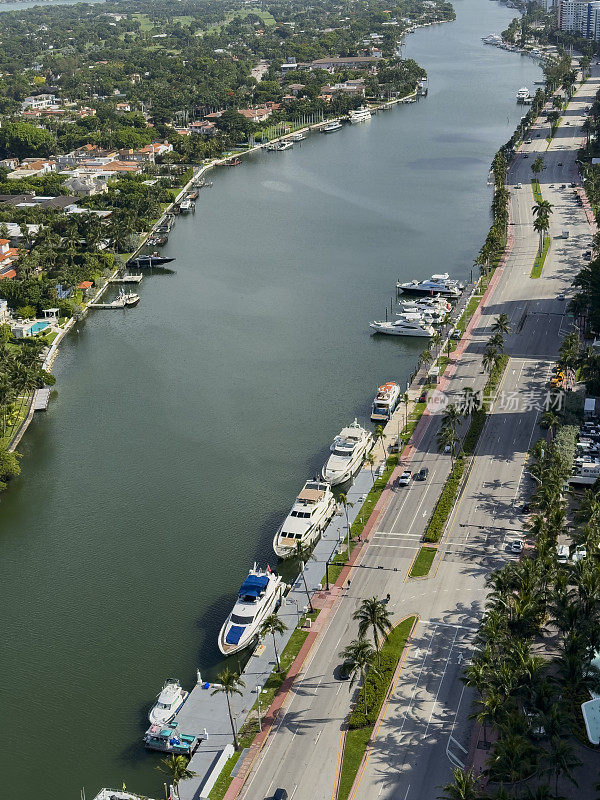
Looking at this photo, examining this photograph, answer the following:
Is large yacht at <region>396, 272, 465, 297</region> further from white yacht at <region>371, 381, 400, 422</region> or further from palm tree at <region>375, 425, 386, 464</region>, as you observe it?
palm tree at <region>375, 425, 386, 464</region>

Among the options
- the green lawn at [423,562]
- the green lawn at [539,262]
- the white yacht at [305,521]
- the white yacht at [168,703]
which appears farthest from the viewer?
the green lawn at [539,262]

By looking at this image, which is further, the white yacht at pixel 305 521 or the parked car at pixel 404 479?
the parked car at pixel 404 479

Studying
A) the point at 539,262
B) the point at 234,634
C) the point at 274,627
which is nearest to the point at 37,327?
the point at 539,262

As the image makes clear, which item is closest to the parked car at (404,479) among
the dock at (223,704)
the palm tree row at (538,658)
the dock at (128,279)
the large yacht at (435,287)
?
the dock at (223,704)

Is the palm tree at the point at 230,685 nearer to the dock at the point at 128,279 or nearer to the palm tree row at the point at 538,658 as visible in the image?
the palm tree row at the point at 538,658

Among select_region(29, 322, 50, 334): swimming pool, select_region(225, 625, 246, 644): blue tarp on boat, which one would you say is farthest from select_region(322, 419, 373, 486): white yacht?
select_region(29, 322, 50, 334): swimming pool

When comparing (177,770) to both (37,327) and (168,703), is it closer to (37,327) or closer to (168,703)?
(168,703)
